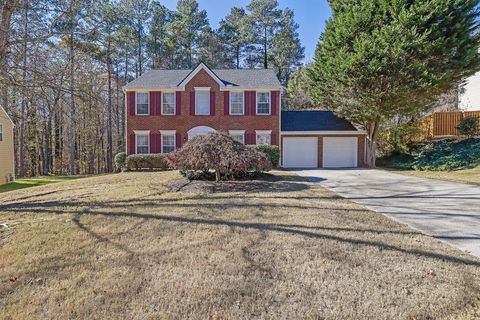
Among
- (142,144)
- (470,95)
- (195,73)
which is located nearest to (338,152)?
(195,73)

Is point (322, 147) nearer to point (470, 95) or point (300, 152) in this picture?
point (300, 152)

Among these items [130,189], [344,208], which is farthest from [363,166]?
[130,189]

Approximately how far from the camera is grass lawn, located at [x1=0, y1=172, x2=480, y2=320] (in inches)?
122

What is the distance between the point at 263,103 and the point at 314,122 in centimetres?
393

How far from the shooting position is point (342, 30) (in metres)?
17.5

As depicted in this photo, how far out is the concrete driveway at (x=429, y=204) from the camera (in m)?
5.31

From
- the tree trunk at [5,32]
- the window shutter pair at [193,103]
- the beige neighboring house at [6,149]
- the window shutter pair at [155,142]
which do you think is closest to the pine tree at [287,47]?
the window shutter pair at [193,103]

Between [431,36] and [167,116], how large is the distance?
15.6 meters

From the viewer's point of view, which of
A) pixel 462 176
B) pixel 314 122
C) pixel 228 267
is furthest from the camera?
pixel 314 122

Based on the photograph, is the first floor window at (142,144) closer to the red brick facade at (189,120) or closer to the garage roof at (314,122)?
the red brick facade at (189,120)

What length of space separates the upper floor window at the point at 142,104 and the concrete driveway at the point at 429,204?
13160mm

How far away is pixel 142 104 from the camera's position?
1964 cm

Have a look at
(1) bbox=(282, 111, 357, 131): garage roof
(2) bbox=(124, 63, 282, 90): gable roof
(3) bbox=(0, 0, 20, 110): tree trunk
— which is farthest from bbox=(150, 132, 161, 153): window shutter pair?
(3) bbox=(0, 0, 20, 110): tree trunk

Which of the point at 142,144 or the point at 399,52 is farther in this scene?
the point at 142,144
